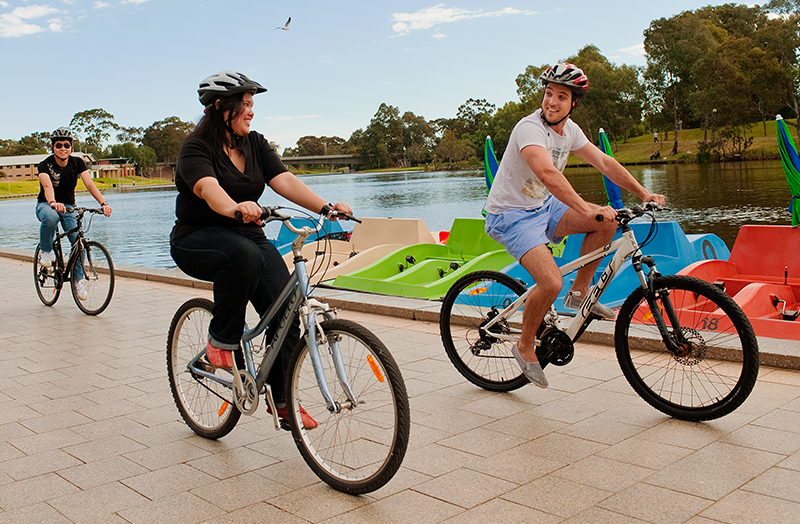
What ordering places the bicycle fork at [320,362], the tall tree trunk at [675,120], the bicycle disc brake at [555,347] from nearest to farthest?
the bicycle fork at [320,362] → the bicycle disc brake at [555,347] → the tall tree trunk at [675,120]

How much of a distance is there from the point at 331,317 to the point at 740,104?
229ft

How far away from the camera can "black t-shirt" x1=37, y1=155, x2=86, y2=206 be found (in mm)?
8477

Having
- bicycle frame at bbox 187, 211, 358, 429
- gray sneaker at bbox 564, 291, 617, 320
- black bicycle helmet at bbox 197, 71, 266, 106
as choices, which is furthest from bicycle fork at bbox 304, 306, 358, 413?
gray sneaker at bbox 564, 291, 617, 320

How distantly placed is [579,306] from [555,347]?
278 millimetres

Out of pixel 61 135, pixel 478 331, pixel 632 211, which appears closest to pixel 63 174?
pixel 61 135

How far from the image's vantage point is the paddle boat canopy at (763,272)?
6.38m

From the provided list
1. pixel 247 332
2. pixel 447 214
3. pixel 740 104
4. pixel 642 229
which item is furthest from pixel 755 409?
pixel 740 104

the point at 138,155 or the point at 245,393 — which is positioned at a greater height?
the point at 138,155

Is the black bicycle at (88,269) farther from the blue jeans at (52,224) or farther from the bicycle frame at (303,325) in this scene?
the bicycle frame at (303,325)

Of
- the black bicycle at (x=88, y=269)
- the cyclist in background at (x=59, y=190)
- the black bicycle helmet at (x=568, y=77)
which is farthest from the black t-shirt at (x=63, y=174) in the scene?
the black bicycle helmet at (x=568, y=77)

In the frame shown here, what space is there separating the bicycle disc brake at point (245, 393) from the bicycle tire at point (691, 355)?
1930 mm

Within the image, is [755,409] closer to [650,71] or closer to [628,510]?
[628,510]

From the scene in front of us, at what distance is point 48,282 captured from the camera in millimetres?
8898

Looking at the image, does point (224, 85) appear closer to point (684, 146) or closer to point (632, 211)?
point (632, 211)
